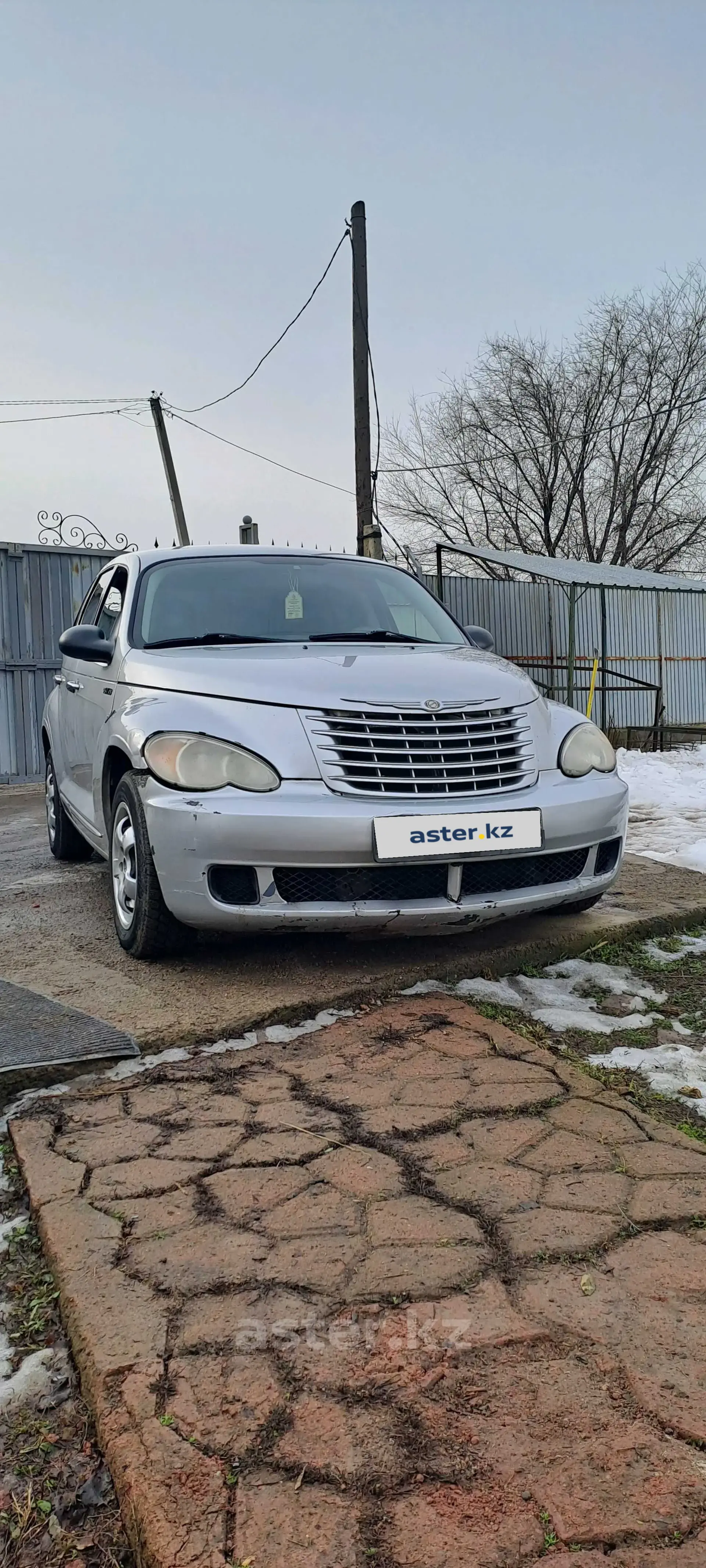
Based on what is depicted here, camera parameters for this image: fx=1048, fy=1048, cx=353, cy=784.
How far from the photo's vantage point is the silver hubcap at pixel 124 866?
11.3 ft

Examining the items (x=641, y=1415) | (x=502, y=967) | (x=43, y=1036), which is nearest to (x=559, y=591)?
(x=502, y=967)

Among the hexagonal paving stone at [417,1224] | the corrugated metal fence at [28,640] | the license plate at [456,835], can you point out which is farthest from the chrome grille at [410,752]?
the corrugated metal fence at [28,640]

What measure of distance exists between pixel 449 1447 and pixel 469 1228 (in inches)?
21.0

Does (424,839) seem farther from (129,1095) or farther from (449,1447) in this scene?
(449,1447)

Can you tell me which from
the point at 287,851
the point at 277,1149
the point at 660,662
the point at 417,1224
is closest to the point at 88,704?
the point at 287,851

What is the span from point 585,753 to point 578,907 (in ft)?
1.97

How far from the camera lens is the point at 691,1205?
6.37 feet

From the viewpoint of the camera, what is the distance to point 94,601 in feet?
17.7

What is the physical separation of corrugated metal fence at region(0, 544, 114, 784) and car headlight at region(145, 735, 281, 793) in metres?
7.49

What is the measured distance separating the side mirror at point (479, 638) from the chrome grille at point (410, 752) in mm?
1201

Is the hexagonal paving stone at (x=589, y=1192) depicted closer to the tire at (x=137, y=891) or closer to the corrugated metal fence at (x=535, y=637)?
the tire at (x=137, y=891)

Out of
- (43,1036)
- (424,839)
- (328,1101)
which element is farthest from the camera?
(424,839)

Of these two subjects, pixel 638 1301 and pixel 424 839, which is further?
pixel 424 839

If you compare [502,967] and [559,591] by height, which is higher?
[559,591]
